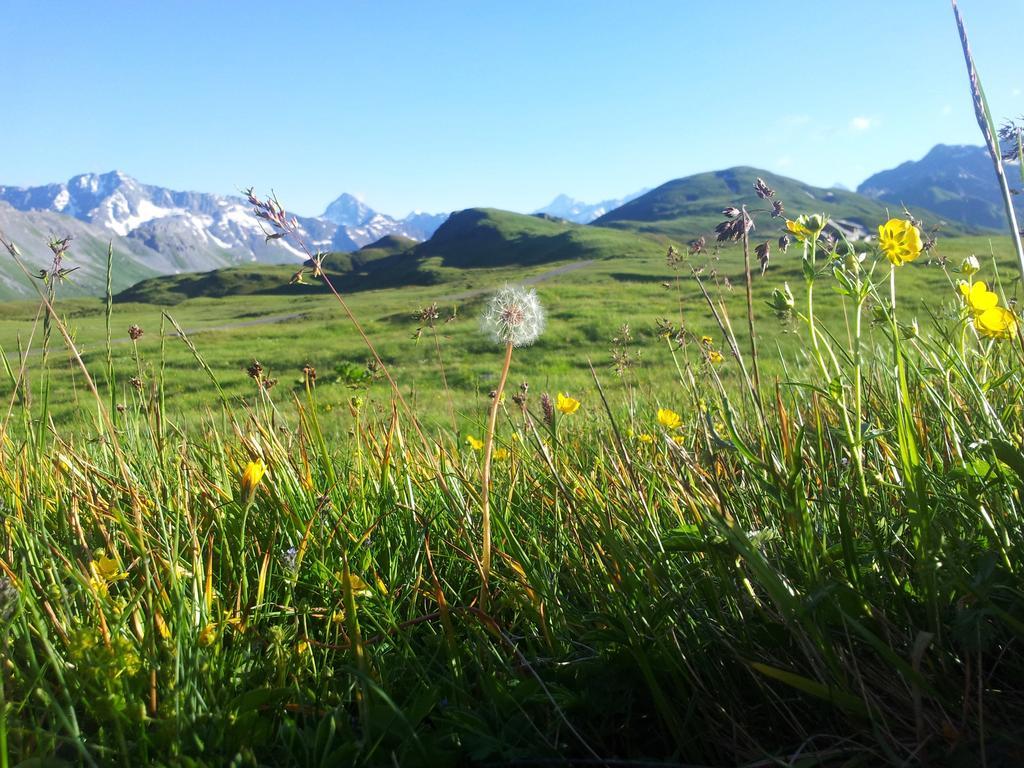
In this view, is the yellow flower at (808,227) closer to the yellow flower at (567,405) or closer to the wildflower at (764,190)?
the wildflower at (764,190)

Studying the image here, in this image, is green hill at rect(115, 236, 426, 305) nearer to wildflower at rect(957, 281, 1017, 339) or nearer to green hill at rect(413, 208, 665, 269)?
green hill at rect(413, 208, 665, 269)

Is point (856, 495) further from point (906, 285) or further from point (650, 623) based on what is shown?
point (906, 285)

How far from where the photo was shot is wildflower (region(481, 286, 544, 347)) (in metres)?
1.75

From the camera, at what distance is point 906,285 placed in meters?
22.9

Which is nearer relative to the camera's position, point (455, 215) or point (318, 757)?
point (318, 757)

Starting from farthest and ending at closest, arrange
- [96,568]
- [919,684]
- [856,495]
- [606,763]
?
[856,495], [96,568], [606,763], [919,684]

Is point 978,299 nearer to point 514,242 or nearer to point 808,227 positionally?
point 808,227

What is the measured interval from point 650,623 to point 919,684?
45 centimetres

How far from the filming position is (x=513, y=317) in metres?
1.76

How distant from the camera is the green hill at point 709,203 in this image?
136000 millimetres

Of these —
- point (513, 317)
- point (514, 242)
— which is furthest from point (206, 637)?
point (514, 242)

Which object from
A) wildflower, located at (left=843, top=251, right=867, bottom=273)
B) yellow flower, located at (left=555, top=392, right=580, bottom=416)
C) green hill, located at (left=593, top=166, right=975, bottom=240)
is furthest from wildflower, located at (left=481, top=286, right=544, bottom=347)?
green hill, located at (left=593, top=166, right=975, bottom=240)

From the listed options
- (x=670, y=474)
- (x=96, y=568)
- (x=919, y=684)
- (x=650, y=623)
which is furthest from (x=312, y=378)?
(x=919, y=684)

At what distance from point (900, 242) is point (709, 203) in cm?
17535
